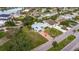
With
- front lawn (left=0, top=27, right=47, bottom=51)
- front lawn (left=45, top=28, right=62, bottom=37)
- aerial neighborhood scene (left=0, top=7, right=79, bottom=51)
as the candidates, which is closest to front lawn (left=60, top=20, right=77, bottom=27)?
aerial neighborhood scene (left=0, top=7, right=79, bottom=51)

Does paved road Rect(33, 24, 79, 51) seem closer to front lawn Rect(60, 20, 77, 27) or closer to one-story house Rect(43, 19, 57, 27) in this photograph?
front lawn Rect(60, 20, 77, 27)

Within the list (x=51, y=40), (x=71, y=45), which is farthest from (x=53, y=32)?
(x=71, y=45)

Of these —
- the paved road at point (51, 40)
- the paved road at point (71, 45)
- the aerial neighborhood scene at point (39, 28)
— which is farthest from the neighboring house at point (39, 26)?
the paved road at point (71, 45)

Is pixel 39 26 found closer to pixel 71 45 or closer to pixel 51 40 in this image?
pixel 51 40

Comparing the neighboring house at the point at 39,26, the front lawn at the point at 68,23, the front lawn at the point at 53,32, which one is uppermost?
the front lawn at the point at 68,23

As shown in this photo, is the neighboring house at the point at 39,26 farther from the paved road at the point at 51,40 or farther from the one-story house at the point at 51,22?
the paved road at the point at 51,40

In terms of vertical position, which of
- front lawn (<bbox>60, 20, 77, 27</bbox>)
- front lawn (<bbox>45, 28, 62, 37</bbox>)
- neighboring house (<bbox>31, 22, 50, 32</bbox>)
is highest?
front lawn (<bbox>60, 20, 77, 27</bbox>)

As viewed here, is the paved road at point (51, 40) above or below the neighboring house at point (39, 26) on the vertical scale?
below
